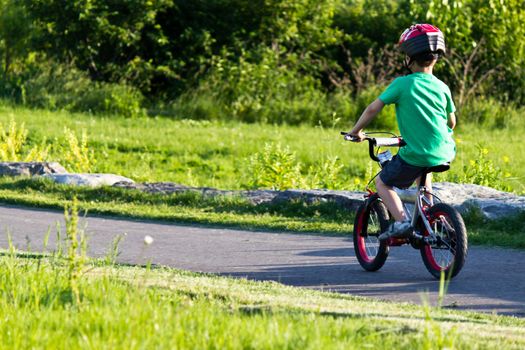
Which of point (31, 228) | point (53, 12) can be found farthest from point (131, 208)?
point (53, 12)

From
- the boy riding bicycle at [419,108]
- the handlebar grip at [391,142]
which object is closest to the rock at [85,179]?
the handlebar grip at [391,142]

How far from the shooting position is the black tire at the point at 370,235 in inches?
317

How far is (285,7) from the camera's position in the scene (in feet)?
81.2

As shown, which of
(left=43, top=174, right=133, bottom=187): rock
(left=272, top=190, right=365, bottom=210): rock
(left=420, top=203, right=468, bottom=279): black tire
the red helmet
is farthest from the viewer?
(left=43, top=174, right=133, bottom=187): rock

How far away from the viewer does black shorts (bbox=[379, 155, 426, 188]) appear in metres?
7.59

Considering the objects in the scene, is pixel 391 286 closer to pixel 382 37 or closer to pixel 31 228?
pixel 31 228

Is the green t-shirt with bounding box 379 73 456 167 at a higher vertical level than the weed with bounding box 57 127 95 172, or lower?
higher

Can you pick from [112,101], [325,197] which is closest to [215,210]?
[325,197]

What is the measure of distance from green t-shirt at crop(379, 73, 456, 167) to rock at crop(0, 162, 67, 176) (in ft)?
23.4

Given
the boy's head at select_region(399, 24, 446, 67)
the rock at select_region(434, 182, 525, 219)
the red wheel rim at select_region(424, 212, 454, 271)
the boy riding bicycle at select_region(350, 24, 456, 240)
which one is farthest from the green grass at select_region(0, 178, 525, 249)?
the boy's head at select_region(399, 24, 446, 67)

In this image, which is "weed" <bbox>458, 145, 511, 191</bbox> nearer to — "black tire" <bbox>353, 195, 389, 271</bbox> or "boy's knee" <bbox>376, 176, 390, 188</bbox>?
"black tire" <bbox>353, 195, 389, 271</bbox>

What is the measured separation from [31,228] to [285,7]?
15322mm

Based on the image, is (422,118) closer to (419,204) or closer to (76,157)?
(419,204)

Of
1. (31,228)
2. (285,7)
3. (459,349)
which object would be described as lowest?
(31,228)
